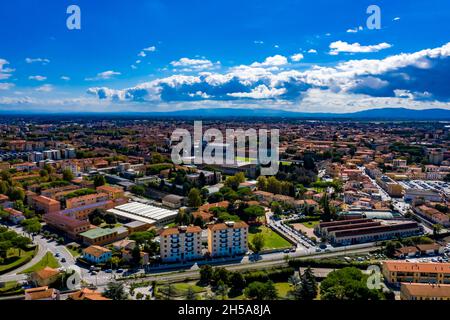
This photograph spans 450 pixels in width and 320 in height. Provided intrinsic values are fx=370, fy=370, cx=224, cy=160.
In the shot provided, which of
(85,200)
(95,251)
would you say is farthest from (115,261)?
(85,200)

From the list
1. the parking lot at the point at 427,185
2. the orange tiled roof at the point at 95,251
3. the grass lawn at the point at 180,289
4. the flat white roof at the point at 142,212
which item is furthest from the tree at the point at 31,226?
the parking lot at the point at 427,185

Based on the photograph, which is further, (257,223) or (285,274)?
(257,223)

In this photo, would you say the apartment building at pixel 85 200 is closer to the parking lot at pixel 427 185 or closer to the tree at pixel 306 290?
the tree at pixel 306 290

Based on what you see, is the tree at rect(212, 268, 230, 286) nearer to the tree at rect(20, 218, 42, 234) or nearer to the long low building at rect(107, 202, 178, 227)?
the long low building at rect(107, 202, 178, 227)

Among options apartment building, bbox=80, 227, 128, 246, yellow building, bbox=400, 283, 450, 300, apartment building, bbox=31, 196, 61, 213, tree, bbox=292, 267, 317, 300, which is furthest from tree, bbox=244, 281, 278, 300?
apartment building, bbox=31, 196, 61, 213
